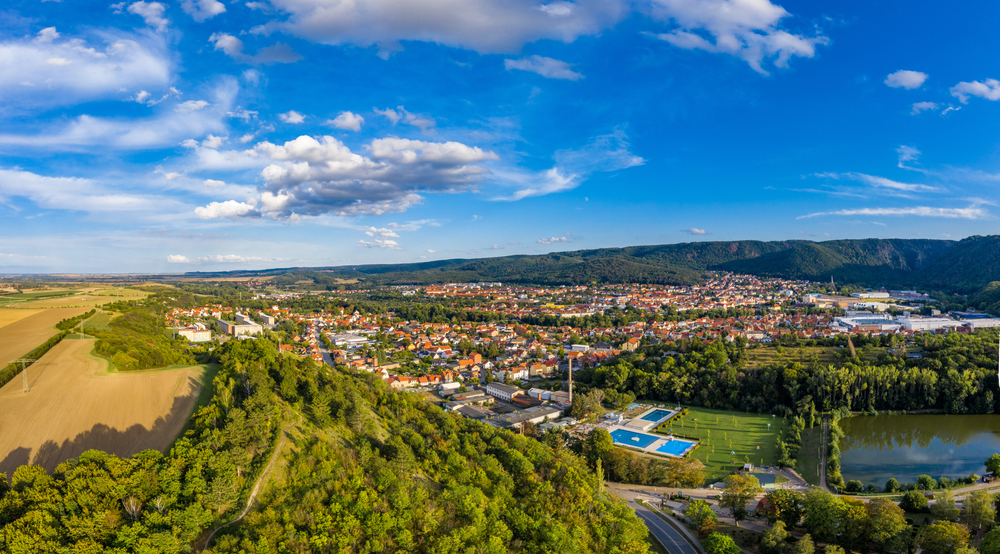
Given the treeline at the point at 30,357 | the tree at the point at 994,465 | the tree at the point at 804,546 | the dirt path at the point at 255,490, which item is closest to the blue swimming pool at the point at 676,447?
the tree at the point at 804,546

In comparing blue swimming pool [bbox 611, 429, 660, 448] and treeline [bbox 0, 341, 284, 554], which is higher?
treeline [bbox 0, 341, 284, 554]

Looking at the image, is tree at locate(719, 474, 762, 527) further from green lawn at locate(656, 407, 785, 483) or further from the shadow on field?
the shadow on field

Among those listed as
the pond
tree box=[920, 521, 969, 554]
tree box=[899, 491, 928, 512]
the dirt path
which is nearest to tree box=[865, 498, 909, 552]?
tree box=[920, 521, 969, 554]

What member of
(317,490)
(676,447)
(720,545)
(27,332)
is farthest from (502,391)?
(27,332)

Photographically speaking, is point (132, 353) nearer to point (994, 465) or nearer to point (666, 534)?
point (666, 534)

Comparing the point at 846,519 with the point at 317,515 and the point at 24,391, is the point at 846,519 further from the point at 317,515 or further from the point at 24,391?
the point at 24,391

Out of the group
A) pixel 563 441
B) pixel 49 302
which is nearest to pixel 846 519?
pixel 563 441

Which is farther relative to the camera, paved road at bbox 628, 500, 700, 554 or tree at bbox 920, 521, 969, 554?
paved road at bbox 628, 500, 700, 554
